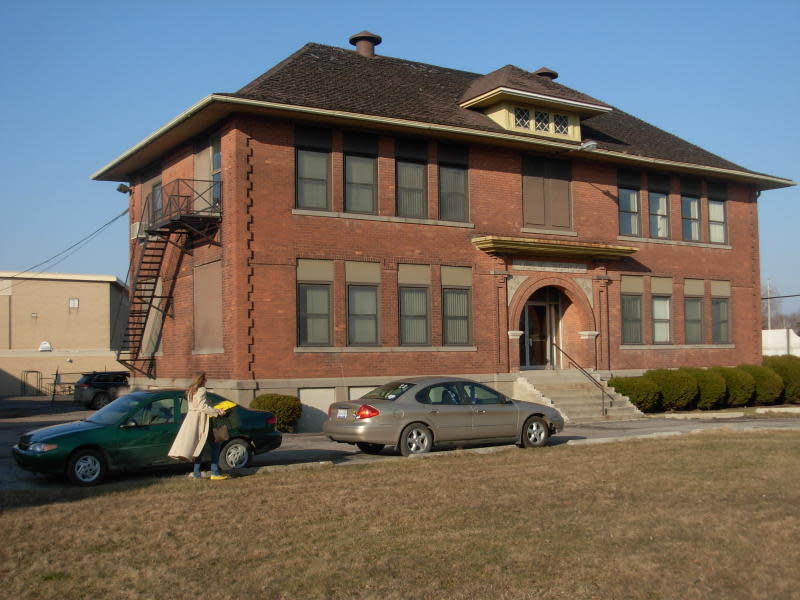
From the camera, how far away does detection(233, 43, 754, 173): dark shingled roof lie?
80.7ft

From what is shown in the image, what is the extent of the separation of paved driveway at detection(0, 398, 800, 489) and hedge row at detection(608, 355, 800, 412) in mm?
1612

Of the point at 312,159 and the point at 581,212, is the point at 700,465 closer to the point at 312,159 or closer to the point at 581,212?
the point at 312,159

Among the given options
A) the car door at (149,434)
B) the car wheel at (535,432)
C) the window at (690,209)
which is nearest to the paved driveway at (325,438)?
the car wheel at (535,432)

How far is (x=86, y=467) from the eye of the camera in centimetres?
1375

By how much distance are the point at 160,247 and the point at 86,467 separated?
14.9 m

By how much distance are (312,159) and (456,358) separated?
6894 millimetres

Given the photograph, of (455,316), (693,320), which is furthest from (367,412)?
(693,320)

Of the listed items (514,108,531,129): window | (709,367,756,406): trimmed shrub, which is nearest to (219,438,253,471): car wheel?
(514,108,531,129): window

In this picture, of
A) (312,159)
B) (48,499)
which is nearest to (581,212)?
(312,159)

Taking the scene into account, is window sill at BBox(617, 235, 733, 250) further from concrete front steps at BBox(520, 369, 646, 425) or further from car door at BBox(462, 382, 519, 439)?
car door at BBox(462, 382, 519, 439)

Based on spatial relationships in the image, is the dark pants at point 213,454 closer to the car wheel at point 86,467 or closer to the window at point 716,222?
the car wheel at point 86,467

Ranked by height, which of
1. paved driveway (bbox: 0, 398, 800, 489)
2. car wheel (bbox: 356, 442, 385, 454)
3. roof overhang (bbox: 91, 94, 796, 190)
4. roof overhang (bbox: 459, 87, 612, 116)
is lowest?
paved driveway (bbox: 0, 398, 800, 489)

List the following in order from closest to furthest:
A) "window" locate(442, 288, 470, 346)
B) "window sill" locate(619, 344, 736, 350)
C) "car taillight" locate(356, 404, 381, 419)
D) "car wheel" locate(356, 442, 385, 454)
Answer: "car taillight" locate(356, 404, 381, 419)
"car wheel" locate(356, 442, 385, 454)
"window" locate(442, 288, 470, 346)
"window sill" locate(619, 344, 736, 350)

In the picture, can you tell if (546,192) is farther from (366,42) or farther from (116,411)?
(116,411)
